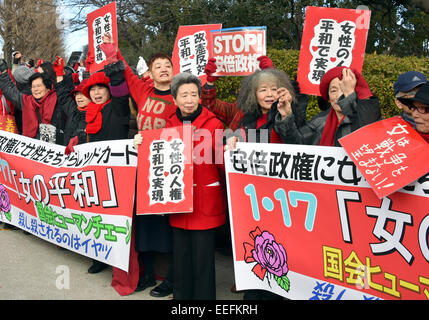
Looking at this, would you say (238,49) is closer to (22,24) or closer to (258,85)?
(258,85)

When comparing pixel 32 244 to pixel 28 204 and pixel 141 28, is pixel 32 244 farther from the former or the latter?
pixel 141 28

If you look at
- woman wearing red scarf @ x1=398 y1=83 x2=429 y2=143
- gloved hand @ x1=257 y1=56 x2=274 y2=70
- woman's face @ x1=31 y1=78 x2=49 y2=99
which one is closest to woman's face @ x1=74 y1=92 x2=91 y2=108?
woman's face @ x1=31 y1=78 x2=49 y2=99

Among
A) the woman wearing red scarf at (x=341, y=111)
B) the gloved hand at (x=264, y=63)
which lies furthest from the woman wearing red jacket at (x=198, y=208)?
the gloved hand at (x=264, y=63)

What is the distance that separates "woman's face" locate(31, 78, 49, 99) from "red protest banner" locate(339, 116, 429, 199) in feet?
13.4

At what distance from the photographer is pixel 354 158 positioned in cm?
239

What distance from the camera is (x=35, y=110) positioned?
17.7 feet

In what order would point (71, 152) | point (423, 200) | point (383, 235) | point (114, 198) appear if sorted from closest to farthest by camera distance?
point (423, 200) → point (383, 235) → point (114, 198) → point (71, 152)

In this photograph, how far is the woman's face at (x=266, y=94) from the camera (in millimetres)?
3230

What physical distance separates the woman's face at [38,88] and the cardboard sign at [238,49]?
2427 millimetres

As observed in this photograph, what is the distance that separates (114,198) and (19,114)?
128 inches

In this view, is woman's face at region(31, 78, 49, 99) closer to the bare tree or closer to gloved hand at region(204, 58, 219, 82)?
gloved hand at region(204, 58, 219, 82)

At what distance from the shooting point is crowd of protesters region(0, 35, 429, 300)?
9.02 ft

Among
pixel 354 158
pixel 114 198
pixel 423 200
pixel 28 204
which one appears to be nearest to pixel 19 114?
pixel 28 204

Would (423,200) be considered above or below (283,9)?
below
